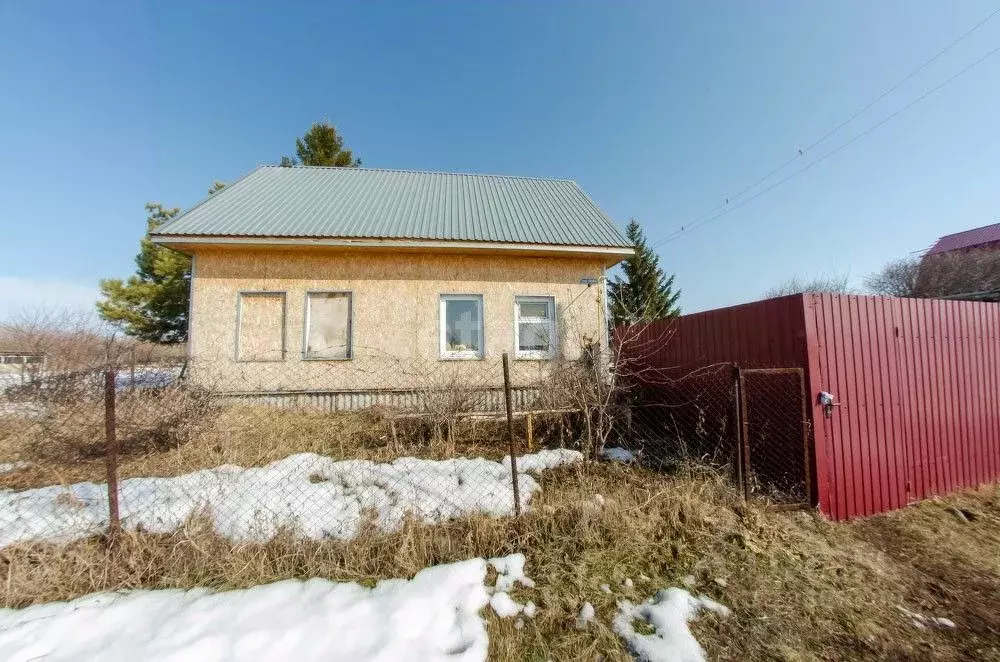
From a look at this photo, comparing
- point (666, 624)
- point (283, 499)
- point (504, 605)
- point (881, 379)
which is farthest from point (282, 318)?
point (881, 379)

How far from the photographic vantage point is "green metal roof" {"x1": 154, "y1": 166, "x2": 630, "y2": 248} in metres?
7.81

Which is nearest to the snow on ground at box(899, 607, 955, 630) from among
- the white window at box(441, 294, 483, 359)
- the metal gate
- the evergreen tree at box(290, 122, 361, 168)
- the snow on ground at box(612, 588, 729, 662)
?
the metal gate

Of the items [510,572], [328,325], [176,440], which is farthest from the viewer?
[328,325]

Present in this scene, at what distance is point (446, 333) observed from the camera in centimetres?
805

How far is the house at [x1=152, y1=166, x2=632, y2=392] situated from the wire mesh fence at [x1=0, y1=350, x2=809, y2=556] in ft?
2.23

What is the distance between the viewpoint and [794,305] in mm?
4113

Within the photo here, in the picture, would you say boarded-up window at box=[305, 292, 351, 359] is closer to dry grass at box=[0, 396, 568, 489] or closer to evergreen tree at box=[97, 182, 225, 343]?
dry grass at box=[0, 396, 568, 489]

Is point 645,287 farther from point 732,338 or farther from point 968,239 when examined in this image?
point 968,239

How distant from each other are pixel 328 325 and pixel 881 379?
8.71 meters

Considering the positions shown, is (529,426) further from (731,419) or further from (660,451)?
(731,419)

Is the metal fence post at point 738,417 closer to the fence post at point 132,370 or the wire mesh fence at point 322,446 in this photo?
the wire mesh fence at point 322,446

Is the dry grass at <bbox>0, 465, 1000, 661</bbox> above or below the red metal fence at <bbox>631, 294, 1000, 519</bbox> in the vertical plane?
below

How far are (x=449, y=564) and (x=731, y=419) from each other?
12.4ft

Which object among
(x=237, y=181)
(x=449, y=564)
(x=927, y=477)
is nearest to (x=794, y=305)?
(x=927, y=477)
